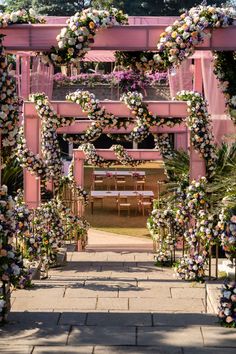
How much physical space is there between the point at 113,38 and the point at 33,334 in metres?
3.44

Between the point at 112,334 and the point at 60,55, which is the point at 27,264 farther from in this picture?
the point at 112,334

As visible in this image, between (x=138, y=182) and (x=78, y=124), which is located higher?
(x=78, y=124)

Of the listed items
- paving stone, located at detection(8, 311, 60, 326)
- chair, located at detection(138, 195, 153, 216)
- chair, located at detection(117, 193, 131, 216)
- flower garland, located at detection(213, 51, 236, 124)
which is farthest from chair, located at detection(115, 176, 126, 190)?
paving stone, located at detection(8, 311, 60, 326)

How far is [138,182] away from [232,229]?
1690cm

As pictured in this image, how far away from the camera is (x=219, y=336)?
5105 millimetres

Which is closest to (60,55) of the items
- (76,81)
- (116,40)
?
(116,40)

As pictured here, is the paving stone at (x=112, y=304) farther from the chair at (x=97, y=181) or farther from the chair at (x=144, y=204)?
the chair at (x=97, y=181)

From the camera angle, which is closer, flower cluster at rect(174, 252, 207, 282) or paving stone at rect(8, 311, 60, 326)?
paving stone at rect(8, 311, 60, 326)

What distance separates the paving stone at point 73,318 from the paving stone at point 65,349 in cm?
57

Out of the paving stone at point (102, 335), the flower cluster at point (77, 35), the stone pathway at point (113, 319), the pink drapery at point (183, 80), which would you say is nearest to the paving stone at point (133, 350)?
the stone pathway at point (113, 319)

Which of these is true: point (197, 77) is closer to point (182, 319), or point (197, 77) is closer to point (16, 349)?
point (182, 319)

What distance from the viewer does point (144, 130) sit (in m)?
14.2

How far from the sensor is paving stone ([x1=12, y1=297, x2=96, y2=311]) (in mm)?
6305

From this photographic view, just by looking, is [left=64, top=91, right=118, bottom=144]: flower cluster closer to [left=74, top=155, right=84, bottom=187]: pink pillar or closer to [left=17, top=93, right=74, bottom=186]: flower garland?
[left=17, top=93, right=74, bottom=186]: flower garland
